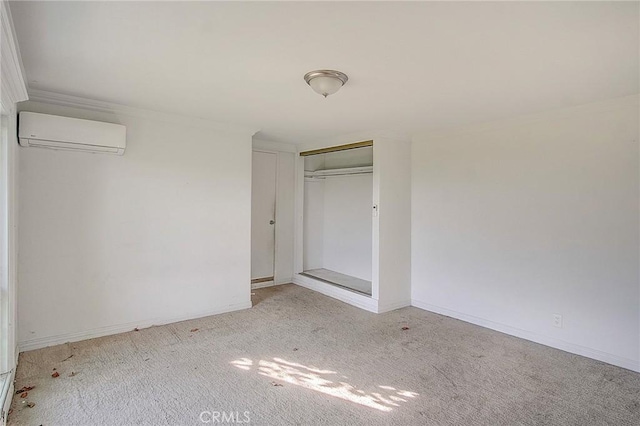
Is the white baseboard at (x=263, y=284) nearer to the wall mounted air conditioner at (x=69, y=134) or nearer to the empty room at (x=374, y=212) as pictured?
the empty room at (x=374, y=212)

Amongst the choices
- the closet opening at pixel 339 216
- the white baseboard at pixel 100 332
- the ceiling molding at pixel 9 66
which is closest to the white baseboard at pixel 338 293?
the closet opening at pixel 339 216

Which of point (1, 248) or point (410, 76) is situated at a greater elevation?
point (410, 76)

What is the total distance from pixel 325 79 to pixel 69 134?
88.6 inches

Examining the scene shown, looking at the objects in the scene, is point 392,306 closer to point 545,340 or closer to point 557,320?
point 545,340

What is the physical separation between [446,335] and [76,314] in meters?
3.50

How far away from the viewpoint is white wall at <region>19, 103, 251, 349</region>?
3.03 m

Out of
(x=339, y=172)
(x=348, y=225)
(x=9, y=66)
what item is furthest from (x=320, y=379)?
(x=339, y=172)

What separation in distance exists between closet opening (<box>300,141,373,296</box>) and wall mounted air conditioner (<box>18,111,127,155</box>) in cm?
268

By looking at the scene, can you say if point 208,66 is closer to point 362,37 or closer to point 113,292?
point 362,37

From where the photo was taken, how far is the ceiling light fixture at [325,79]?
7.77 ft

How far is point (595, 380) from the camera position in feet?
8.66

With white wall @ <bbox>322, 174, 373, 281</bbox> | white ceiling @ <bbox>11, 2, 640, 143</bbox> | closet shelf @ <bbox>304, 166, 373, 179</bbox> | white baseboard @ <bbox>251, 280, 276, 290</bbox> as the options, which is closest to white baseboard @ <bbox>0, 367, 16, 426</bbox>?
white ceiling @ <bbox>11, 2, 640, 143</bbox>

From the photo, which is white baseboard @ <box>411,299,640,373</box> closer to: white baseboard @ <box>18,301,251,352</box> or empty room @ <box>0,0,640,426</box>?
empty room @ <box>0,0,640,426</box>

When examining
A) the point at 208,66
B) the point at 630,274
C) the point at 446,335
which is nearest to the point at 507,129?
the point at 630,274
